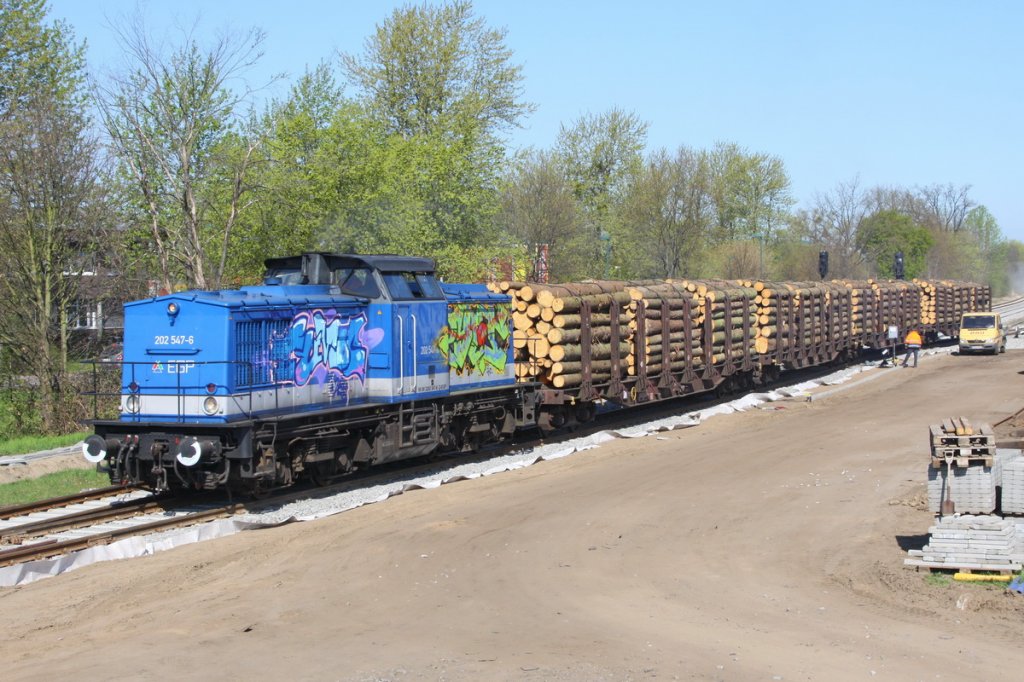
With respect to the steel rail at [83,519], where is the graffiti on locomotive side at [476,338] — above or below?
above

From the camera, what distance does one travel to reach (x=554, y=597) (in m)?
10.0

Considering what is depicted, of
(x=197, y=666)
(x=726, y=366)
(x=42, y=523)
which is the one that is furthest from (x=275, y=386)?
(x=726, y=366)

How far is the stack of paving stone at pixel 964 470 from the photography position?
37.7 ft

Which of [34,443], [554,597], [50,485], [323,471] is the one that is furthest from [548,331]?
[34,443]

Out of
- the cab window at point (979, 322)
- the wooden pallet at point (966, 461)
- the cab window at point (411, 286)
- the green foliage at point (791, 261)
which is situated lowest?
the wooden pallet at point (966, 461)

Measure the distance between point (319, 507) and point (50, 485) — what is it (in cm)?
568

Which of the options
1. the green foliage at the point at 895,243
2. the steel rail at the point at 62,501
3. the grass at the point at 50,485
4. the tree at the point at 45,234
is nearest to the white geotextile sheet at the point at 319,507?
the steel rail at the point at 62,501

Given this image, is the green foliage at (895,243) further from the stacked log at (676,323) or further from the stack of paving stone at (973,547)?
the stack of paving stone at (973,547)

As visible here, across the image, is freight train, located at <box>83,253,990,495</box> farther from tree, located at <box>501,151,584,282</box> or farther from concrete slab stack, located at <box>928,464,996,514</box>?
tree, located at <box>501,151,584,282</box>

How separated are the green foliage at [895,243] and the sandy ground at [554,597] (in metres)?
83.9

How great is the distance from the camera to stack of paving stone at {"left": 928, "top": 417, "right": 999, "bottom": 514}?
1148 centimetres

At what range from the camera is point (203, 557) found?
464 inches

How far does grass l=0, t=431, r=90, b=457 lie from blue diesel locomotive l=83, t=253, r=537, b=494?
8198mm

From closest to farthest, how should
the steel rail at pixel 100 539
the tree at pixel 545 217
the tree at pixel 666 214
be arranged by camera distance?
the steel rail at pixel 100 539 → the tree at pixel 545 217 → the tree at pixel 666 214
